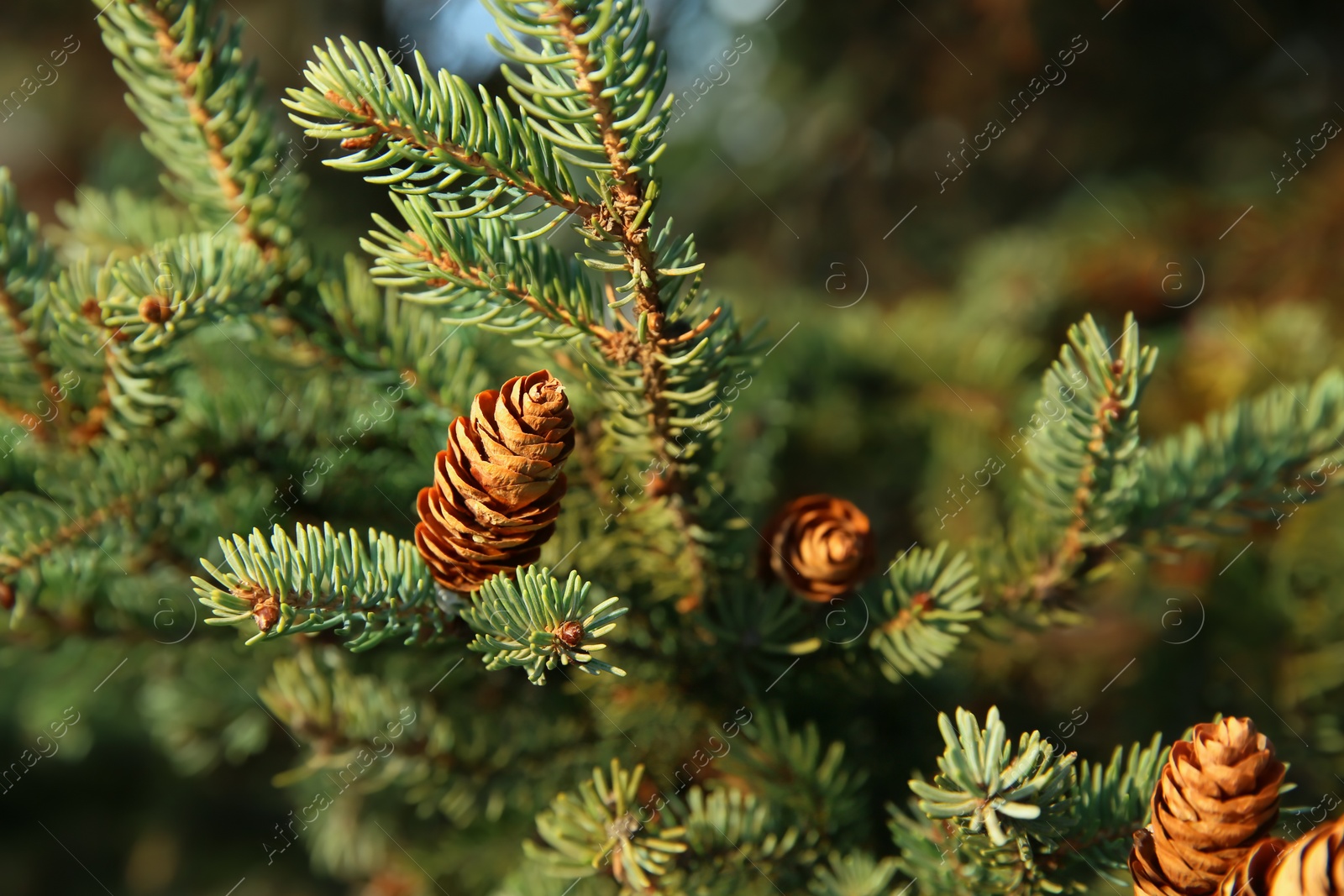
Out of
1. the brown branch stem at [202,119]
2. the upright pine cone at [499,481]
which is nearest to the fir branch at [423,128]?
the upright pine cone at [499,481]

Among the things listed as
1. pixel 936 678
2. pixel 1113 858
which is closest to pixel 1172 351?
pixel 936 678

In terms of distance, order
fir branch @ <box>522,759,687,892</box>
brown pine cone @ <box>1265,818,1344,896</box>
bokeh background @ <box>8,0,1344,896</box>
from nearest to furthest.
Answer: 1. brown pine cone @ <box>1265,818,1344,896</box>
2. fir branch @ <box>522,759,687,892</box>
3. bokeh background @ <box>8,0,1344,896</box>

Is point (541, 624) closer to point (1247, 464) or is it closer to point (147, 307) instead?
point (147, 307)

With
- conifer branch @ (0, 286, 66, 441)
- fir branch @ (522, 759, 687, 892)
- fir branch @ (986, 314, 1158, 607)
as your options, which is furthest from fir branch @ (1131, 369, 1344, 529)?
conifer branch @ (0, 286, 66, 441)

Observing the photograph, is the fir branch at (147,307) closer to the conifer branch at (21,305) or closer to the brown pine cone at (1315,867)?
the conifer branch at (21,305)

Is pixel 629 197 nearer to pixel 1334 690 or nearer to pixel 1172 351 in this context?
pixel 1334 690

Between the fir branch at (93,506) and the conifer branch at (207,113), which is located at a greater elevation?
the conifer branch at (207,113)

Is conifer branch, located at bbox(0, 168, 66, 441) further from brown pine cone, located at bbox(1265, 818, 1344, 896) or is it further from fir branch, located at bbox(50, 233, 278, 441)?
brown pine cone, located at bbox(1265, 818, 1344, 896)
